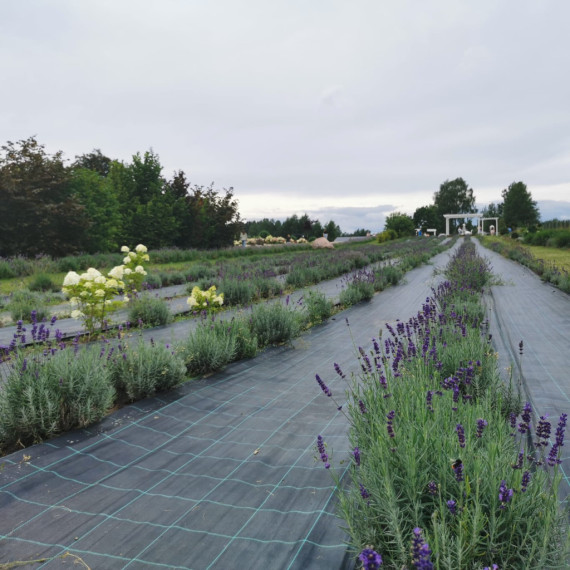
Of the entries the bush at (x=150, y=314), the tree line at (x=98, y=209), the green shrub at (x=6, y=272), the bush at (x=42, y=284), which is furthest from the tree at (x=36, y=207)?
the bush at (x=150, y=314)

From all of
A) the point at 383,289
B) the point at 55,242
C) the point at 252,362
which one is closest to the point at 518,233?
the point at 383,289

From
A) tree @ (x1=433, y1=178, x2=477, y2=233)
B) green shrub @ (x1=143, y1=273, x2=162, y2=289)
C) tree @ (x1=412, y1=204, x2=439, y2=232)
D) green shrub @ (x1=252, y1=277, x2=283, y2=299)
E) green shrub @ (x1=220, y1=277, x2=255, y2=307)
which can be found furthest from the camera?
tree @ (x1=433, y1=178, x2=477, y2=233)

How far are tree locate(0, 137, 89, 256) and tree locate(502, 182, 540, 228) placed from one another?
57.1 m

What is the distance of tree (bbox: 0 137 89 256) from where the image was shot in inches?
613

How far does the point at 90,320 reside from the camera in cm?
487

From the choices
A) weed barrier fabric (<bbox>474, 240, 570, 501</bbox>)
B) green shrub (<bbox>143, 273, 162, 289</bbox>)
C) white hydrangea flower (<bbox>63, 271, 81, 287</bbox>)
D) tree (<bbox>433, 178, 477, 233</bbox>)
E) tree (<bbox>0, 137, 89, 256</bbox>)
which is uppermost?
tree (<bbox>433, 178, 477, 233</bbox>)

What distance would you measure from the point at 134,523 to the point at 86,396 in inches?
45.9

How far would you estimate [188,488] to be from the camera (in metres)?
2.10

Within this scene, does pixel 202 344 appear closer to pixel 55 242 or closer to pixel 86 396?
pixel 86 396

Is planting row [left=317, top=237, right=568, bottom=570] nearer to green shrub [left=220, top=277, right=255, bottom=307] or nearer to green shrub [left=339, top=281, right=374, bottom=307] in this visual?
green shrub [left=339, top=281, right=374, bottom=307]

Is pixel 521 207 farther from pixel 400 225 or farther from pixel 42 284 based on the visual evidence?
pixel 42 284

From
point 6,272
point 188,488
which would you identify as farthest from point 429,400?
point 6,272

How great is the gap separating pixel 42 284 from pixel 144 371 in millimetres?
8578

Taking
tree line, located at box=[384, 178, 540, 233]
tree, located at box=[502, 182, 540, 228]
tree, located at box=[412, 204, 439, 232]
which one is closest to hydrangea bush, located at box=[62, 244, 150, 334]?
tree line, located at box=[384, 178, 540, 233]
